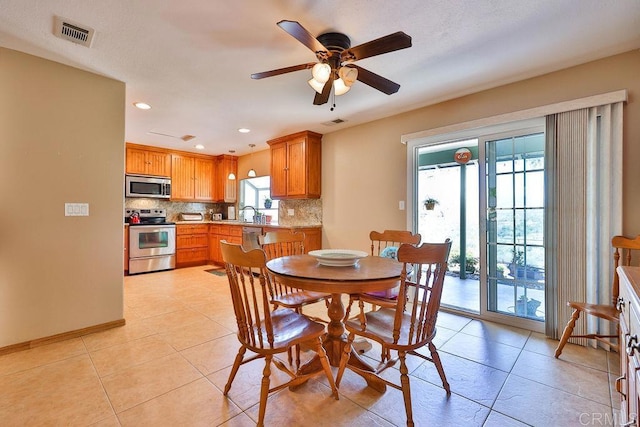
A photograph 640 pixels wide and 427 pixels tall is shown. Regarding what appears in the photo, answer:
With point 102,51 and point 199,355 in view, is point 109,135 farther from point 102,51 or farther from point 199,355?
point 199,355

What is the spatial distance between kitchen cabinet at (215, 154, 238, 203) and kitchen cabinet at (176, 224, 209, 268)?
31.5 inches

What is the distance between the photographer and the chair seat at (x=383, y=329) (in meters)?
1.54

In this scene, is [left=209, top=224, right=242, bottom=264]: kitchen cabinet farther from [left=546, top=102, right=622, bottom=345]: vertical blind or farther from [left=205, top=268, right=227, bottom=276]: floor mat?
[left=546, top=102, right=622, bottom=345]: vertical blind

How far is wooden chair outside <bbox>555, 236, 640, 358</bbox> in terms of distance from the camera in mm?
1999

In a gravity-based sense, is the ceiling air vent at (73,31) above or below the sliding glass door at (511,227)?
above

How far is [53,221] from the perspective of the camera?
2453mm

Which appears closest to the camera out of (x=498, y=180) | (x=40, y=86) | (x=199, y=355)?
(x=199, y=355)

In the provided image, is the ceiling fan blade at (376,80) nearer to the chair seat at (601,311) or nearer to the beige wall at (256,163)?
the chair seat at (601,311)

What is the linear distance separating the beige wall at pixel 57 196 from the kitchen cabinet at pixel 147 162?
9.14 feet

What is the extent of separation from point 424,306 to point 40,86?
3358mm

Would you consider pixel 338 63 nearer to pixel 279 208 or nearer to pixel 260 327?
pixel 260 327

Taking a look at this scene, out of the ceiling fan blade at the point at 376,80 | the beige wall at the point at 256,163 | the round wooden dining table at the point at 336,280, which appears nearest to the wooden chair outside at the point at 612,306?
the round wooden dining table at the point at 336,280

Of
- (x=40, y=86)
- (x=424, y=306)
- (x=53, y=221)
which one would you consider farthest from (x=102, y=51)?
(x=424, y=306)

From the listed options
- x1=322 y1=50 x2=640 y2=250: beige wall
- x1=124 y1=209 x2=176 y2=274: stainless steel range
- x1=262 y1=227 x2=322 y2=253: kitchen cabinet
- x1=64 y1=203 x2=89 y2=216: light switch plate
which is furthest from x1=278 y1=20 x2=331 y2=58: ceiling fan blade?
x1=124 y1=209 x2=176 y2=274: stainless steel range
